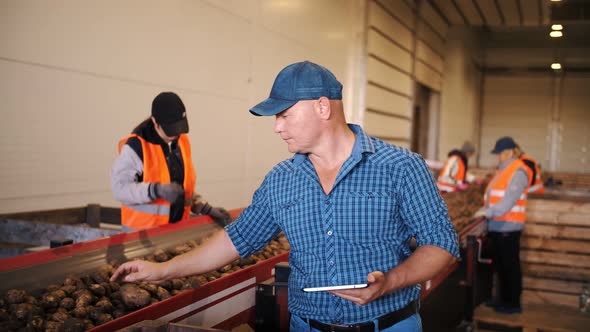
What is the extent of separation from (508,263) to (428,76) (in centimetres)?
934

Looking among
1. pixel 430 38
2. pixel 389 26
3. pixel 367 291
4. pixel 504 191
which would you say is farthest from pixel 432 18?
pixel 367 291

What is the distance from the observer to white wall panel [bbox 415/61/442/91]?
46.3ft

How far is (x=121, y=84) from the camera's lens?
4852 millimetres

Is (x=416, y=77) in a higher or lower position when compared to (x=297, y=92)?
higher

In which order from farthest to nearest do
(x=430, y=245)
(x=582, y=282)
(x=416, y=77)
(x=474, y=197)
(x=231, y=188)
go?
1. (x=416, y=77)
2. (x=474, y=197)
3. (x=582, y=282)
4. (x=231, y=188)
5. (x=430, y=245)

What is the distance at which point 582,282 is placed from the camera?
711 centimetres

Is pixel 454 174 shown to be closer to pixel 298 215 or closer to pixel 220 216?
pixel 220 216

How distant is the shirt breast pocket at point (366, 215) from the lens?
76.0 inches

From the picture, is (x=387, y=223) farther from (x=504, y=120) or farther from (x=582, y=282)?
(x=504, y=120)

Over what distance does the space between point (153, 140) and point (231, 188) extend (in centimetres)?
285

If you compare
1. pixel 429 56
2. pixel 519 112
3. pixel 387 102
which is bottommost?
pixel 387 102

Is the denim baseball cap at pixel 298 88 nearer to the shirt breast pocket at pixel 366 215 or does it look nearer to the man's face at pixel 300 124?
the man's face at pixel 300 124

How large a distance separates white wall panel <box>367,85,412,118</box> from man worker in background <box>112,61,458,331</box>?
864cm

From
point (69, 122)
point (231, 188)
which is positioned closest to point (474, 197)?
point (231, 188)
